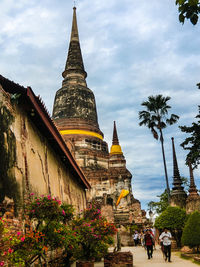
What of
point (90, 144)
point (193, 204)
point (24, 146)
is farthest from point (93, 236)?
point (90, 144)

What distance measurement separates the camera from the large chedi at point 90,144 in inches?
1147

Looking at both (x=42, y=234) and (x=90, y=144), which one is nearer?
(x=42, y=234)

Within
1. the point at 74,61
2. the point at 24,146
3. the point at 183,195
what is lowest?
the point at 183,195

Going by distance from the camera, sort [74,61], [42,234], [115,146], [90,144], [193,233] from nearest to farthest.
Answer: [42,234]
[193,233]
[90,144]
[115,146]
[74,61]

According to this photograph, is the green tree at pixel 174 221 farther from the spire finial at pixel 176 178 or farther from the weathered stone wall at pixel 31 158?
the weathered stone wall at pixel 31 158

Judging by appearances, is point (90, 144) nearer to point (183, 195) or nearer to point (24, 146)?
point (183, 195)

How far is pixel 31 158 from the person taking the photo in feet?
27.4

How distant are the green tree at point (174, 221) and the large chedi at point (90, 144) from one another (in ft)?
36.5

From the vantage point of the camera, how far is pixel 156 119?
84.5 ft

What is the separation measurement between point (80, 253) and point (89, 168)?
75.7 ft

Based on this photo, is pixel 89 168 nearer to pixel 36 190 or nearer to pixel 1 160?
pixel 36 190

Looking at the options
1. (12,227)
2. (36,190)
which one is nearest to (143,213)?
(36,190)

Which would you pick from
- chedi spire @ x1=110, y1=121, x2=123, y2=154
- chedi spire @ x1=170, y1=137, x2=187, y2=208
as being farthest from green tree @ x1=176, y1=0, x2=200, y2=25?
chedi spire @ x1=110, y1=121, x2=123, y2=154

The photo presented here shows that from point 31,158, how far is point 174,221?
30.7 ft
